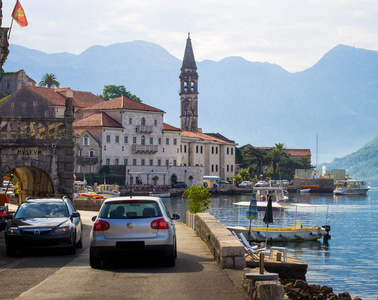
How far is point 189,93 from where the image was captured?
16188 cm

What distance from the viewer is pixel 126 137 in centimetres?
11469

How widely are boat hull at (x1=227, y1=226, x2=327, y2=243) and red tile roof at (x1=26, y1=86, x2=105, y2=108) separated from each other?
245ft

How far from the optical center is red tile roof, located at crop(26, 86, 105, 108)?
116713mm

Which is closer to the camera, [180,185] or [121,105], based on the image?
[121,105]

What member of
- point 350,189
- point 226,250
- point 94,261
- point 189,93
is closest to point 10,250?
point 94,261

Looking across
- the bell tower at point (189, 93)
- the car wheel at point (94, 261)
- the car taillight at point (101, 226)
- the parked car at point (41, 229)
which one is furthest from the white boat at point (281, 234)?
the bell tower at point (189, 93)

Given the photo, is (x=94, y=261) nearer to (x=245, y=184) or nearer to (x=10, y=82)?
(x=245, y=184)

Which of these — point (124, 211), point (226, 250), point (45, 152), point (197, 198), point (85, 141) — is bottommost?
point (226, 250)

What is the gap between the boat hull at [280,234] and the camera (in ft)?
150

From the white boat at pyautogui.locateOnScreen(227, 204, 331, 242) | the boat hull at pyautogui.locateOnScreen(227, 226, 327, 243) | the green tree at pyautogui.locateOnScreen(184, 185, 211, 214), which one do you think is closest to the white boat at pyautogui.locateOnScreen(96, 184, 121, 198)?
the white boat at pyautogui.locateOnScreen(227, 204, 331, 242)

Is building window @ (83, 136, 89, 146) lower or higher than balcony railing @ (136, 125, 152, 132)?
lower

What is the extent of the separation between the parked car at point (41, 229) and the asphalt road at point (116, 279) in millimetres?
344

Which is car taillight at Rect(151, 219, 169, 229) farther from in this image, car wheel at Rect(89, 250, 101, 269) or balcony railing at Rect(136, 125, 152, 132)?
balcony railing at Rect(136, 125, 152, 132)

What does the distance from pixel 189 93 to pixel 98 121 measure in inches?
2130
